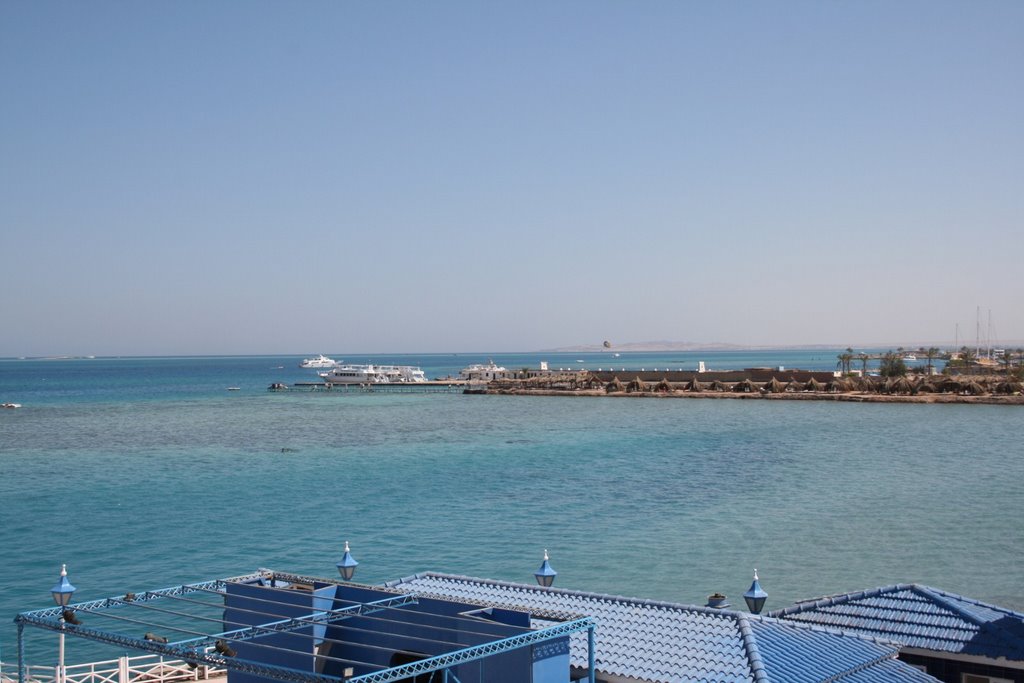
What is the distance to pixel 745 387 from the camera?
338ft

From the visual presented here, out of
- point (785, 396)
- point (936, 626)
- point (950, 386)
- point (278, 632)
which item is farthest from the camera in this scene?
point (785, 396)

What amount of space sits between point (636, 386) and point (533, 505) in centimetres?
7339

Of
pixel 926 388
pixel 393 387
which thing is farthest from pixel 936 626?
pixel 393 387

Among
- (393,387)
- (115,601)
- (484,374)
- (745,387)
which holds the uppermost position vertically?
(484,374)

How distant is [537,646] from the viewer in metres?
10.5

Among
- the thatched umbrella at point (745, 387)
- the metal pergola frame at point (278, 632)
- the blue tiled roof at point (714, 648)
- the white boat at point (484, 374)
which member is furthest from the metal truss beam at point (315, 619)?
the white boat at point (484, 374)

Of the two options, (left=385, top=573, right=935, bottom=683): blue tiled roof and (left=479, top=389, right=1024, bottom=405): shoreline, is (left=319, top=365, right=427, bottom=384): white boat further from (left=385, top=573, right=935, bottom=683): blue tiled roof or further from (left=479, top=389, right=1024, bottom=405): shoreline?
(left=385, top=573, right=935, bottom=683): blue tiled roof

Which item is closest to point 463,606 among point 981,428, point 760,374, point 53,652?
point 53,652

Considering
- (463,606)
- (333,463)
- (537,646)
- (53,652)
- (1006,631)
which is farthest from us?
(333,463)

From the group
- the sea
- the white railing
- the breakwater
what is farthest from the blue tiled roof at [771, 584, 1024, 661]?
the breakwater

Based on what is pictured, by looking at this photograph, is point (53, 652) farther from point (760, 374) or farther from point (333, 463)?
point (760, 374)

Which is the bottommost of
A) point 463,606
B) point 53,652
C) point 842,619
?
point 53,652

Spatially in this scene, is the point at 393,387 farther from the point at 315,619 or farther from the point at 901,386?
the point at 315,619

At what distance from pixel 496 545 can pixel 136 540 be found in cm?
1154
